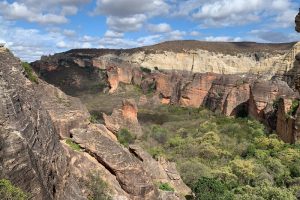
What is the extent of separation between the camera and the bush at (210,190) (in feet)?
78.9

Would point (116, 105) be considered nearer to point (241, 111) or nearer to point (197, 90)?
point (197, 90)

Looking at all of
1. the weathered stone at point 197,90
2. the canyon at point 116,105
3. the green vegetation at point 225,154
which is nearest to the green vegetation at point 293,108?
the canyon at point 116,105

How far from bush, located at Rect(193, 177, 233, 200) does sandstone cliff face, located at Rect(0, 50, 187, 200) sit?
740 centimetres

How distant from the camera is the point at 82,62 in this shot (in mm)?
90750

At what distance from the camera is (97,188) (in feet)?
48.5

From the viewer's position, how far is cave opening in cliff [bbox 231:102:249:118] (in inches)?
2335

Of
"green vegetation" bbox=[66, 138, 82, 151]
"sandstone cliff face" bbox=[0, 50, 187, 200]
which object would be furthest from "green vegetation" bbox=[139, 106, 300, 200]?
"green vegetation" bbox=[66, 138, 82, 151]

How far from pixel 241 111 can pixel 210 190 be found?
3596cm

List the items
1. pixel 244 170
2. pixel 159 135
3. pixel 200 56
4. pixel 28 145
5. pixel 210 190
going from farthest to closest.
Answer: pixel 200 56 < pixel 159 135 < pixel 244 170 < pixel 210 190 < pixel 28 145

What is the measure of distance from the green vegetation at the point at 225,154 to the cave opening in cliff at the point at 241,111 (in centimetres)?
212

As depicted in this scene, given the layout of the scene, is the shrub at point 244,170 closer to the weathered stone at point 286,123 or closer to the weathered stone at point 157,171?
the weathered stone at point 157,171

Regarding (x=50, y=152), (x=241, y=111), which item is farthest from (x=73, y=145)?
(x=241, y=111)

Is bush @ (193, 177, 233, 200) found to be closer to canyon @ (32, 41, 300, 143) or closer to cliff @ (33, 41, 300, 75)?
canyon @ (32, 41, 300, 143)

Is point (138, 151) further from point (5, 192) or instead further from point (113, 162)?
point (5, 192)
